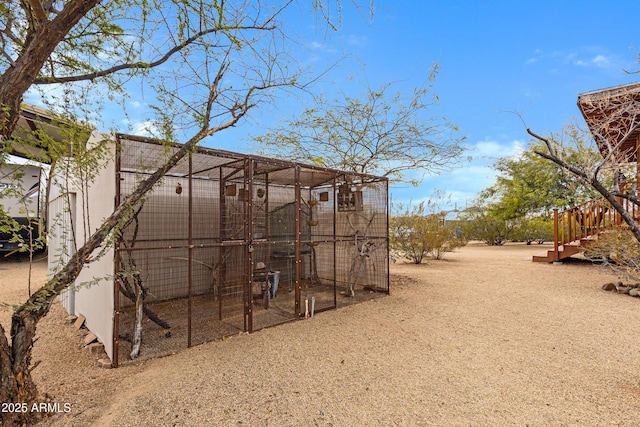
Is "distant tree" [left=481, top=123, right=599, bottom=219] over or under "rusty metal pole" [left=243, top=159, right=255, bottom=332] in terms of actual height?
over

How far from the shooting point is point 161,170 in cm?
267

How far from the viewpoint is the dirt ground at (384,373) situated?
2.25 meters

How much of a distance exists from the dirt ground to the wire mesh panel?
28.1 inches

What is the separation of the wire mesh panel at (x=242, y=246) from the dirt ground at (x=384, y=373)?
2.34 feet

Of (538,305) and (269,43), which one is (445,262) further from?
(269,43)

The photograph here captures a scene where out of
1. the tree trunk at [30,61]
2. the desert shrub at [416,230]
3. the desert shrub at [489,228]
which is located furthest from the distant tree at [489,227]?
the tree trunk at [30,61]

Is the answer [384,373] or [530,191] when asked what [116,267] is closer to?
[384,373]

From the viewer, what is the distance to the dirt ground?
2.25 meters

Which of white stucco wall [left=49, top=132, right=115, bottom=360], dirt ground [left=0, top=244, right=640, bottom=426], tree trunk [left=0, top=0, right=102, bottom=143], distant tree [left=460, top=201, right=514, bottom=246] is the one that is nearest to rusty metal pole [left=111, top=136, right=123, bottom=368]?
white stucco wall [left=49, top=132, right=115, bottom=360]

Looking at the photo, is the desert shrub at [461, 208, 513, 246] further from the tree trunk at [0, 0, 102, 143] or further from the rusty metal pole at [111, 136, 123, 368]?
the tree trunk at [0, 0, 102, 143]

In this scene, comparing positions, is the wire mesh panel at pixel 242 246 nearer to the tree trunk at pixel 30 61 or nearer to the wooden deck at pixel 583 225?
the tree trunk at pixel 30 61

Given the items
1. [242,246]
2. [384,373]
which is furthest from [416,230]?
[384,373]

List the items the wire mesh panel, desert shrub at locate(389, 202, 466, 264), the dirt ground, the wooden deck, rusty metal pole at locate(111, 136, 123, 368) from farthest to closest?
desert shrub at locate(389, 202, 466, 264) → the wooden deck → the wire mesh panel → rusty metal pole at locate(111, 136, 123, 368) → the dirt ground

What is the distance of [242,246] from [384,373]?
2.79 meters
